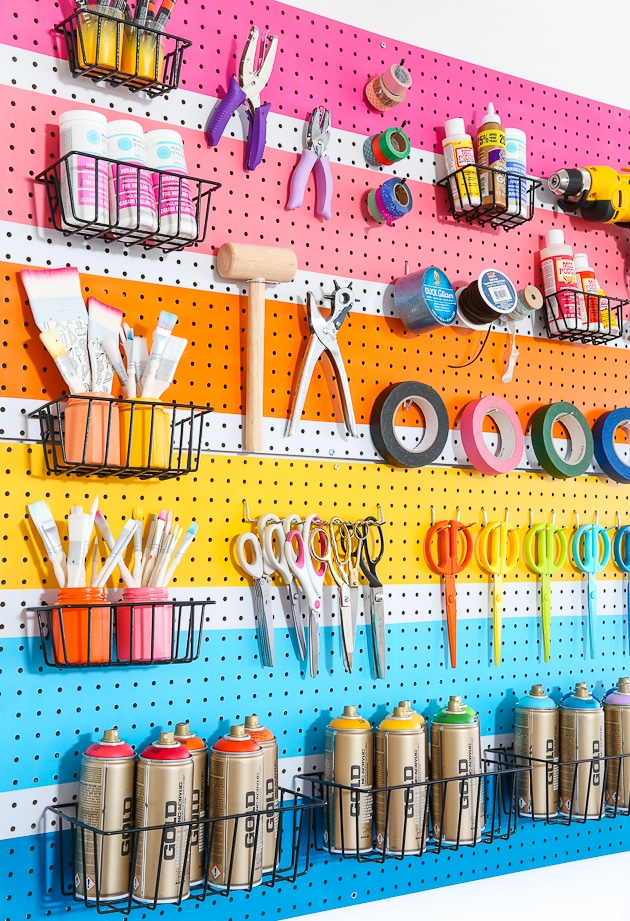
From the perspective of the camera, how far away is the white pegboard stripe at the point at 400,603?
1.55 metres

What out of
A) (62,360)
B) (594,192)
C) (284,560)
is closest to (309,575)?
(284,560)

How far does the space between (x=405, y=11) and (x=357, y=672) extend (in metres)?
1.55

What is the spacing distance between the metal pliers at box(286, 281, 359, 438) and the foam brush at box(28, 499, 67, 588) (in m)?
0.51

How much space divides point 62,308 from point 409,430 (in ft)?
2.66

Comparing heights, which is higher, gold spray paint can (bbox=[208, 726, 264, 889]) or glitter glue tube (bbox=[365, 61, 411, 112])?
glitter glue tube (bbox=[365, 61, 411, 112])

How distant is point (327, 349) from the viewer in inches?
73.3

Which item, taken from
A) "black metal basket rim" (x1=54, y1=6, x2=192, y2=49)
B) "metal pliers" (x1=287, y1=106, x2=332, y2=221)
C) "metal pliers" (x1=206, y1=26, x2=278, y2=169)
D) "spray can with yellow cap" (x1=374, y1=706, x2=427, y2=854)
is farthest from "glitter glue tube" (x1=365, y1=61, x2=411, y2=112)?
"spray can with yellow cap" (x1=374, y1=706, x2=427, y2=854)

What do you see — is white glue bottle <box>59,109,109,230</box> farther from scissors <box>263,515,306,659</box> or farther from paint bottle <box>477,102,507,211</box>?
paint bottle <box>477,102,507,211</box>

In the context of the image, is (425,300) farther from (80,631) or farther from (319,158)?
(80,631)

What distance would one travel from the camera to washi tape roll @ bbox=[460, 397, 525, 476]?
205 cm

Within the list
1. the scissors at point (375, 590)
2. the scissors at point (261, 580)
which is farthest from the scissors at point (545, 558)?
the scissors at point (261, 580)

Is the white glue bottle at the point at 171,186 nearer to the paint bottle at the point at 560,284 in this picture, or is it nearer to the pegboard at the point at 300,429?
the pegboard at the point at 300,429

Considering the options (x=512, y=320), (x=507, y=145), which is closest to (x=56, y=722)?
(x=512, y=320)

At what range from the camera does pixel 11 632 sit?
154 centimetres
